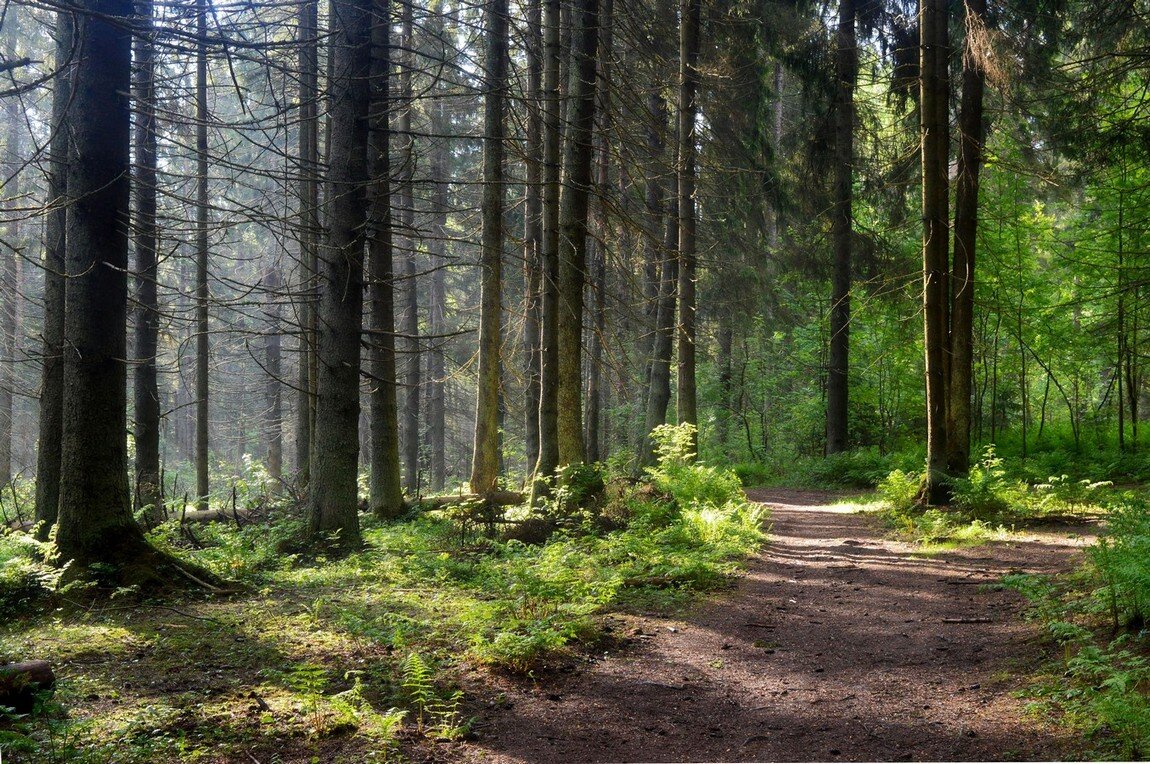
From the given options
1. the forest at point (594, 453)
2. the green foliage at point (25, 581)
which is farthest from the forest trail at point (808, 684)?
the green foliage at point (25, 581)

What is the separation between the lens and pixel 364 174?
30.2ft

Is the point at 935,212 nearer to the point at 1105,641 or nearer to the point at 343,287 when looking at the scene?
the point at 1105,641

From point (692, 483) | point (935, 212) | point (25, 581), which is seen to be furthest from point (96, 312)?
point (935, 212)

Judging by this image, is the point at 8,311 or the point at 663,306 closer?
the point at 663,306

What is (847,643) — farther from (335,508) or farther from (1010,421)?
(1010,421)

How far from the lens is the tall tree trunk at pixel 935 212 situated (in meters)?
11.1

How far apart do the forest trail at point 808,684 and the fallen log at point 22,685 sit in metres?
2.23

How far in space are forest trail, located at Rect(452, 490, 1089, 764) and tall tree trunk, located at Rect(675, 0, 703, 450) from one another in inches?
338

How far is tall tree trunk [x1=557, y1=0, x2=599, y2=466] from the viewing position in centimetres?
1110

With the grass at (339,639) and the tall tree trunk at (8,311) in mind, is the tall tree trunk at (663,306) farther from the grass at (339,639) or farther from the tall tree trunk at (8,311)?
the tall tree trunk at (8,311)

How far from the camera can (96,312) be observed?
21.2ft

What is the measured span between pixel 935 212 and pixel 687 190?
6162 millimetres

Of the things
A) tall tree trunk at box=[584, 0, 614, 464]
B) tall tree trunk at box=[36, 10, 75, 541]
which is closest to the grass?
tall tree trunk at box=[36, 10, 75, 541]

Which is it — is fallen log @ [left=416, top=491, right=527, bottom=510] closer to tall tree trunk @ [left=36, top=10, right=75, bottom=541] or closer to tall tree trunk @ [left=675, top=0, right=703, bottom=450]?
tall tree trunk @ [left=675, top=0, right=703, bottom=450]
